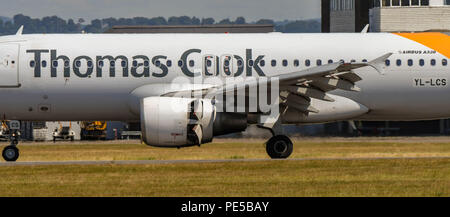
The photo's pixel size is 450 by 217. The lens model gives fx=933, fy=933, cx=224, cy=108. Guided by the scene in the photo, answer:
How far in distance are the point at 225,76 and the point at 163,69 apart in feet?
6.61

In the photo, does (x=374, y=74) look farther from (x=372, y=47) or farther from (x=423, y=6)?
(x=423, y=6)

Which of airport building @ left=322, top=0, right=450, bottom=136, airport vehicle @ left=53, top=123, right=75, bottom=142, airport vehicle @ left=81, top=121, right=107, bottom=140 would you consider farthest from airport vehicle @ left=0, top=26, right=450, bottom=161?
airport vehicle @ left=81, top=121, right=107, bottom=140

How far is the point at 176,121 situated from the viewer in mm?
27156

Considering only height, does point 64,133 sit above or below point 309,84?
below

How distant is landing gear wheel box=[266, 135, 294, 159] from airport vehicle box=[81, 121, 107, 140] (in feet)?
93.5

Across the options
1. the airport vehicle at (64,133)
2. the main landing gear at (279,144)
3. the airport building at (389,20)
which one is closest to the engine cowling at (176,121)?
the main landing gear at (279,144)

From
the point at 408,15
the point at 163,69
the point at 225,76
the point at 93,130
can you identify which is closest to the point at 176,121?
the point at 163,69

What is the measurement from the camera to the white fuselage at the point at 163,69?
30.0 meters

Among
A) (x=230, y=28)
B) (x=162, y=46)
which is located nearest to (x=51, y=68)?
(x=162, y=46)

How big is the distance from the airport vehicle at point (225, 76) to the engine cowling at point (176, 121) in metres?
1.38

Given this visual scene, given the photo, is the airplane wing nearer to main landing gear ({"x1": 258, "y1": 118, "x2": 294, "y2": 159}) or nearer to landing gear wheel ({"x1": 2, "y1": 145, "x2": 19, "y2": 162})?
main landing gear ({"x1": 258, "y1": 118, "x2": 294, "y2": 159})

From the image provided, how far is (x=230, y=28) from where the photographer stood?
66750 mm

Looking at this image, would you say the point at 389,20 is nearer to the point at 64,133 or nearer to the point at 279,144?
the point at 64,133
